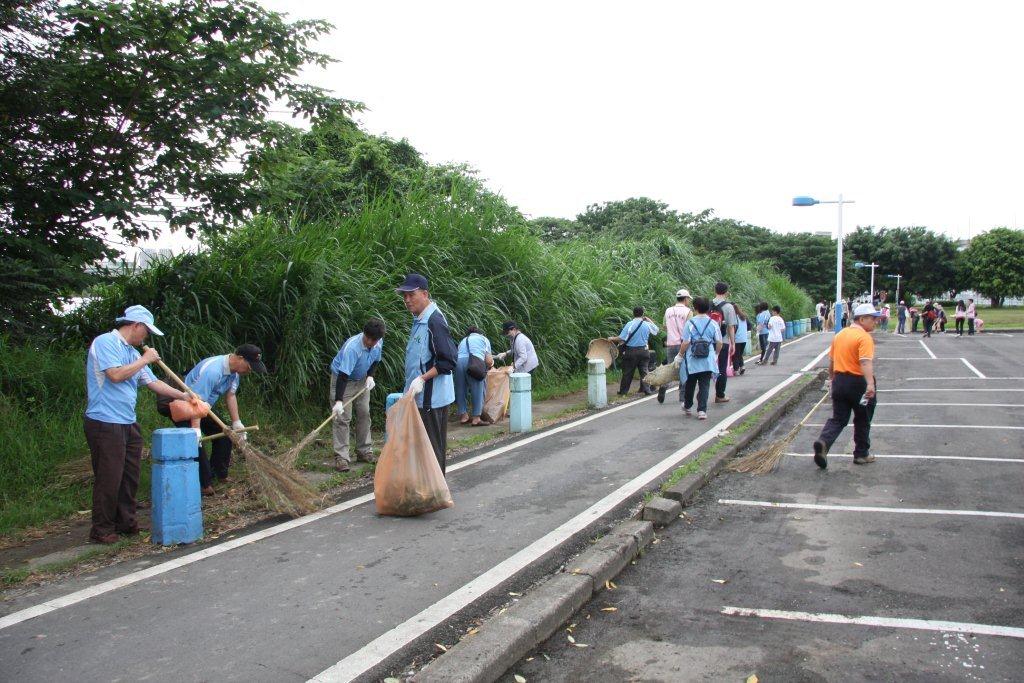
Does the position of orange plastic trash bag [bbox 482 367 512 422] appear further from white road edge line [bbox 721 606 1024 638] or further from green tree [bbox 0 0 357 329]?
white road edge line [bbox 721 606 1024 638]

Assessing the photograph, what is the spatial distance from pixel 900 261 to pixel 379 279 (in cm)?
7269

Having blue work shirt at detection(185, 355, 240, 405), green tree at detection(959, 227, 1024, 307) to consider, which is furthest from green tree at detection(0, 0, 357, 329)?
green tree at detection(959, 227, 1024, 307)

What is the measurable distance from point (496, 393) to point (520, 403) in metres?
1.17

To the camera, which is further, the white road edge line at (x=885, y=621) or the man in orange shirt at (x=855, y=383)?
the man in orange shirt at (x=855, y=383)

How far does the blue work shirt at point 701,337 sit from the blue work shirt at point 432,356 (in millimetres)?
5089

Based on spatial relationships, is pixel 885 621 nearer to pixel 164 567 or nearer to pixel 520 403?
pixel 164 567

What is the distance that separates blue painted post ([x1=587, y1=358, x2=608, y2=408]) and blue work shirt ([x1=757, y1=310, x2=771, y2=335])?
10.0 metres

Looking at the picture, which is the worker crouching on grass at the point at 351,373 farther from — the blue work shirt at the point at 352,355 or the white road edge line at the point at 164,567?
the white road edge line at the point at 164,567

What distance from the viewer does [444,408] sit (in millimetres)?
6668

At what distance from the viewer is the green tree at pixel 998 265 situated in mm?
67188

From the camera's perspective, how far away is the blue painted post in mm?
12836

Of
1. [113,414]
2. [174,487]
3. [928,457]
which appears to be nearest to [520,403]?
[928,457]

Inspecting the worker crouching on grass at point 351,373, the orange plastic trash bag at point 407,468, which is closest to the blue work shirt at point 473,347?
the worker crouching on grass at point 351,373

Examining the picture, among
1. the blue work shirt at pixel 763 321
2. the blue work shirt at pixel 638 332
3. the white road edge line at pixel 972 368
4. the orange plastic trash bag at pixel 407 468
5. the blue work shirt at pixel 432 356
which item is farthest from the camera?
the blue work shirt at pixel 763 321
